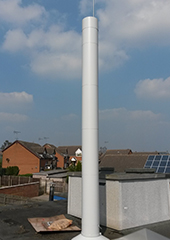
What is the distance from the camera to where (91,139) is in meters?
9.99

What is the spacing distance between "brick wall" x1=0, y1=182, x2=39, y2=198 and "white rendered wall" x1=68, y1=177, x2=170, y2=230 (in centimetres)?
2190

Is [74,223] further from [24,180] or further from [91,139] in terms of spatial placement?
[24,180]

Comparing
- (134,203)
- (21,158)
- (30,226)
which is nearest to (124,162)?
(21,158)

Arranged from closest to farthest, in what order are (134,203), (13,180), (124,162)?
(134,203) → (13,180) → (124,162)

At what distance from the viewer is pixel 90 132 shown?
32.9 ft

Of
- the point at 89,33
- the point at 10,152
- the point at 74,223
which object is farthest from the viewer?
the point at 10,152

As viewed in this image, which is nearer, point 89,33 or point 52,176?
point 89,33

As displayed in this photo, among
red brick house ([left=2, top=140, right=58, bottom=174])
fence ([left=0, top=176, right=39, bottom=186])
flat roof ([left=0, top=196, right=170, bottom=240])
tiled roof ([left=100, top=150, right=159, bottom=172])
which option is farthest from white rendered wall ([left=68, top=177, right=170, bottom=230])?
red brick house ([left=2, top=140, right=58, bottom=174])

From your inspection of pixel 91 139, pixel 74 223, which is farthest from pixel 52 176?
pixel 91 139

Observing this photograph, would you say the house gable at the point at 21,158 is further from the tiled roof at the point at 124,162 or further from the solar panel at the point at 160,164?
the solar panel at the point at 160,164

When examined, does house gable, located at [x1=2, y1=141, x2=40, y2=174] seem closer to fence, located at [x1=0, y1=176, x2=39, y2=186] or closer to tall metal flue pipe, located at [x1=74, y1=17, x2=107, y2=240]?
fence, located at [x1=0, y1=176, x2=39, y2=186]

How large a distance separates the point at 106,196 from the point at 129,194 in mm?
1192

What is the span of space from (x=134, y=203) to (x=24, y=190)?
81.4 feet

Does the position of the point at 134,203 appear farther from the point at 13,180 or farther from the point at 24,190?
the point at 13,180
